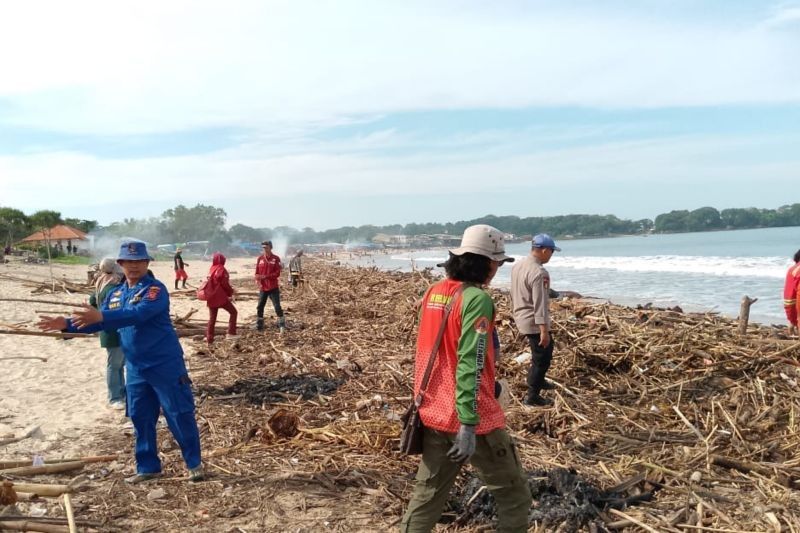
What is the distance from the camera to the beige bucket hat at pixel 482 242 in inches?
124

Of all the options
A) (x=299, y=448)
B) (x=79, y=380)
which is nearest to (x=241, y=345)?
(x=79, y=380)

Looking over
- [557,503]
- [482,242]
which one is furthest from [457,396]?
[557,503]

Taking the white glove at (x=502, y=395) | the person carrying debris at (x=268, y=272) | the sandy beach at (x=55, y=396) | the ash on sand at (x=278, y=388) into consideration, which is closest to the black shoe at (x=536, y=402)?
the ash on sand at (x=278, y=388)

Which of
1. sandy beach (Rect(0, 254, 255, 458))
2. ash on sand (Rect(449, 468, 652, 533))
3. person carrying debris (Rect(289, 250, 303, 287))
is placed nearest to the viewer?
ash on sand (Rect(449, 468, 652, 533))

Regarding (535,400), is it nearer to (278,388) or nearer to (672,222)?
(278,388)

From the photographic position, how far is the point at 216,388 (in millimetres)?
8047

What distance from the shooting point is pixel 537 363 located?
679 cm

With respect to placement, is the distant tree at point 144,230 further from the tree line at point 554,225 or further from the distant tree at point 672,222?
the distant tree at point 672,222

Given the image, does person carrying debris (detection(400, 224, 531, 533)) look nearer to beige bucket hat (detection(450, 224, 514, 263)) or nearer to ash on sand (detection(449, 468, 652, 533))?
beige bucket hat (detection(450, 224, 514, 263))

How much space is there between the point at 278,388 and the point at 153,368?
11.1ft

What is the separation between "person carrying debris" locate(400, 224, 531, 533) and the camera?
3.07m

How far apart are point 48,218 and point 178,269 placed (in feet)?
125

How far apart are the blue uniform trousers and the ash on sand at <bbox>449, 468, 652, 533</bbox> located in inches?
84.8

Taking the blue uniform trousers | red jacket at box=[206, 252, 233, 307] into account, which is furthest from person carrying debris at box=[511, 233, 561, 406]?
red jacket at box=[206, 252, 233, 307]
